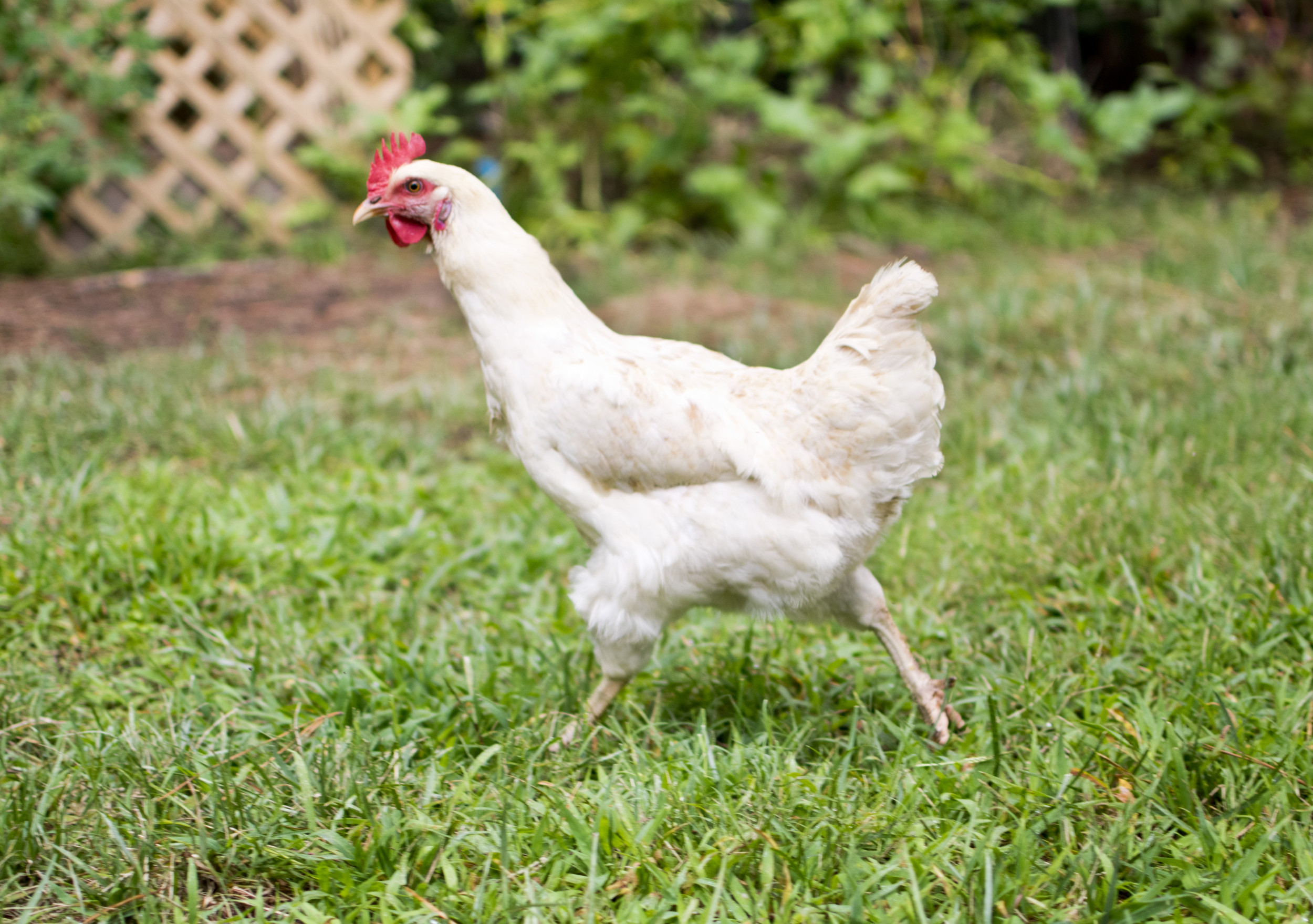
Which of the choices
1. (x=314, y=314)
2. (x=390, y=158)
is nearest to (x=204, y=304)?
(x=314, y=314)

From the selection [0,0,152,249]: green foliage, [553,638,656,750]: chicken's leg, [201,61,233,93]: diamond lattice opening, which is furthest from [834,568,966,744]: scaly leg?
[201,61,233,93]: diamond lattice opening

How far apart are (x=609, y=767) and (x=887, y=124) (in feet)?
18.9

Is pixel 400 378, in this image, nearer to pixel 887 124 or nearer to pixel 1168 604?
pixel 1168 604

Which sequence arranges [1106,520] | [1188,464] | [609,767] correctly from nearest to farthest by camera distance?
[609,767] → [1106,520] → [1188,464]

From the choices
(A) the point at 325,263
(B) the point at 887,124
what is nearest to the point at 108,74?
(A) the point at 325,263

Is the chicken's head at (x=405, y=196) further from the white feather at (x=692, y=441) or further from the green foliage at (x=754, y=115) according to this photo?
the green foliage at (x=754, y=115)

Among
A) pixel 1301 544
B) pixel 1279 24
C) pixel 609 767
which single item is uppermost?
pixel 1279 24

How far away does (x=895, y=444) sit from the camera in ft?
7.36

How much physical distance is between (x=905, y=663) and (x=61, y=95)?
6.61m

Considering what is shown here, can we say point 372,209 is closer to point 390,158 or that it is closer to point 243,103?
point 390,158

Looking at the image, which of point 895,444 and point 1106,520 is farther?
point 1106,520

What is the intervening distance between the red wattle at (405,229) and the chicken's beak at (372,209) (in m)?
0.02

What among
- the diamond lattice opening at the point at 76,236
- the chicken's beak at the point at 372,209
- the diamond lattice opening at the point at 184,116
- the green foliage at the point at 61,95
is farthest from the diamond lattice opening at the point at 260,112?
the chicken's beak at the point at 372,209

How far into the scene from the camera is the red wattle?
8.03 ft
